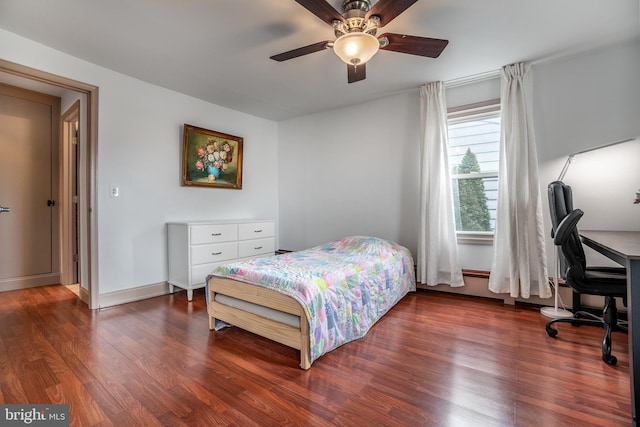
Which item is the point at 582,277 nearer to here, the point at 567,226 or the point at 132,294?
the point at 567,226

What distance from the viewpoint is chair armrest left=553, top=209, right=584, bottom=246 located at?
69.6 inches

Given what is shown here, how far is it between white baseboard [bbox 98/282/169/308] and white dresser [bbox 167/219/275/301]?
0.36ft

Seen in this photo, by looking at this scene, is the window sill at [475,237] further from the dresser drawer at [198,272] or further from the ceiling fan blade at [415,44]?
the dresser drawer at [198,272]

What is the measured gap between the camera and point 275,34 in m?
2.23

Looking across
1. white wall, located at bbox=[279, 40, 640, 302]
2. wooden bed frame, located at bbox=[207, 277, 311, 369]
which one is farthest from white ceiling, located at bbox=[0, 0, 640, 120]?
wooden bed frame, located at bbox=[207, 277, 311, 369]

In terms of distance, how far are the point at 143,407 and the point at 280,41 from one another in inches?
103

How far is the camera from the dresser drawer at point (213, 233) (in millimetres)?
3031

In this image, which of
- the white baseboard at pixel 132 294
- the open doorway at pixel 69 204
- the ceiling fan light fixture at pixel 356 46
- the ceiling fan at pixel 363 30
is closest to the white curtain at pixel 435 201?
the ceiling fan at pixel 363 30

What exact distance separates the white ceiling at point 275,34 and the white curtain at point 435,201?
1.10ft

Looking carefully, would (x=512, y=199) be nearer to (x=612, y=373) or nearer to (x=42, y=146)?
(x=612, y=373)

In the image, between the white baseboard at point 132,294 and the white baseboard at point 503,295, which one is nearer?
the white baseboard at point 503,295

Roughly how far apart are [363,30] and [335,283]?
5.72 feet

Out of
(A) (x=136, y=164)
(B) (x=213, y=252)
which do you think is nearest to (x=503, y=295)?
(B) (x=213, y=252)

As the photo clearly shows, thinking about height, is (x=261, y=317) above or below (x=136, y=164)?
below
